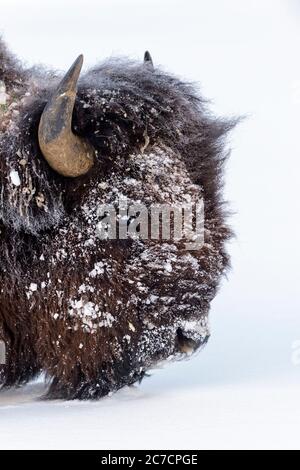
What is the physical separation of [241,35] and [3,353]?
789cm

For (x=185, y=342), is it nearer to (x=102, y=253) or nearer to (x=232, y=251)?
(x=102, y=253)

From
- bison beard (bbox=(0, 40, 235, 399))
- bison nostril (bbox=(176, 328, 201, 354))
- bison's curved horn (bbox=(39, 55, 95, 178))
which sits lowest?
bison nostril (bbox=(176, 328, 201, 354))

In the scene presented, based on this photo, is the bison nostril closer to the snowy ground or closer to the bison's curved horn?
the snowy ground

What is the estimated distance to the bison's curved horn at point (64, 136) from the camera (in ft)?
12.9

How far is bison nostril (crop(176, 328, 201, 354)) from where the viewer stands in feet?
14.1

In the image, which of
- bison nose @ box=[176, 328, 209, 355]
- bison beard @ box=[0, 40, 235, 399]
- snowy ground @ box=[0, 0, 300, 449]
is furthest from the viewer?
bison nose @ box=[176, 328, 209, 355]

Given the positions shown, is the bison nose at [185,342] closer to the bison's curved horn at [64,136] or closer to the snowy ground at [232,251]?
the snowy ground at [232,251]

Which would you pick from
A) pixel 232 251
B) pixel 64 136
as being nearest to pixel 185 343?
pixel 64 136

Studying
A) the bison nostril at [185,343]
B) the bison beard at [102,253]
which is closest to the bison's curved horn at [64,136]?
the bison beard at [102,253]

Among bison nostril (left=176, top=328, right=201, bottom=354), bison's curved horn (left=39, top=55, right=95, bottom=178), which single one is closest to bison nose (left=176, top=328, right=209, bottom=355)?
bison nostril (left=176, top=328, right=201, bottom=354)

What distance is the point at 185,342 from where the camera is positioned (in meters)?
4.30

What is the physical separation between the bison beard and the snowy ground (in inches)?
9.5
